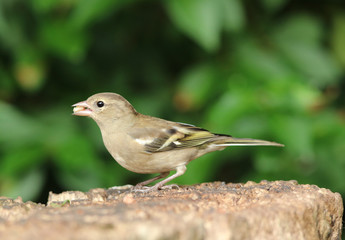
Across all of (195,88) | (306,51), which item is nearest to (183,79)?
(195,88)

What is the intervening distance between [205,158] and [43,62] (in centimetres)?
191

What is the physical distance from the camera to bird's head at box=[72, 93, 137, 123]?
180 inches

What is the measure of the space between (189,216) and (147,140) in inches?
76.5

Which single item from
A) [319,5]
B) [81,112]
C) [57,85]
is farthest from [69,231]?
[319,5]

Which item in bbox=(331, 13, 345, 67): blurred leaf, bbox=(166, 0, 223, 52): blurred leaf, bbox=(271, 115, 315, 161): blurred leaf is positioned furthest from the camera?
bbox=(331, 13, 345, 67): blurred leaf

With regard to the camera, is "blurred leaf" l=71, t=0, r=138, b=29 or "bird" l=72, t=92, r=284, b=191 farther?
"blurred leaf" l=71, t=0, r=138, b=29

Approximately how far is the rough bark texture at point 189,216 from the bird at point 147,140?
2.49ft

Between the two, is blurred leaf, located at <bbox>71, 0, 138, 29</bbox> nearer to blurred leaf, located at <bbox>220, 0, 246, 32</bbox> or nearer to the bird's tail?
blurred leaf, located at <bbox>220, 0, 246, 32</bbox>

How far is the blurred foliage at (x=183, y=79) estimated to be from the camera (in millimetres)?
5066

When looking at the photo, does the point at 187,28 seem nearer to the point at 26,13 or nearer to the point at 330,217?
the point at 26,13

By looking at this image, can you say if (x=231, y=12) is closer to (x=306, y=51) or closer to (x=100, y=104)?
(x=306, y=51)

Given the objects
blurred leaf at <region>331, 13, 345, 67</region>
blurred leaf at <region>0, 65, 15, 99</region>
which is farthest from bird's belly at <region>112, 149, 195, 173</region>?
blurred leaf at <region>331, 13, 345, 67</region>

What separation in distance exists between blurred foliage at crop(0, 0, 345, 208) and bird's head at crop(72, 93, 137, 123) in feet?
2.24

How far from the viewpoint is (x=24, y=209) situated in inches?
114
